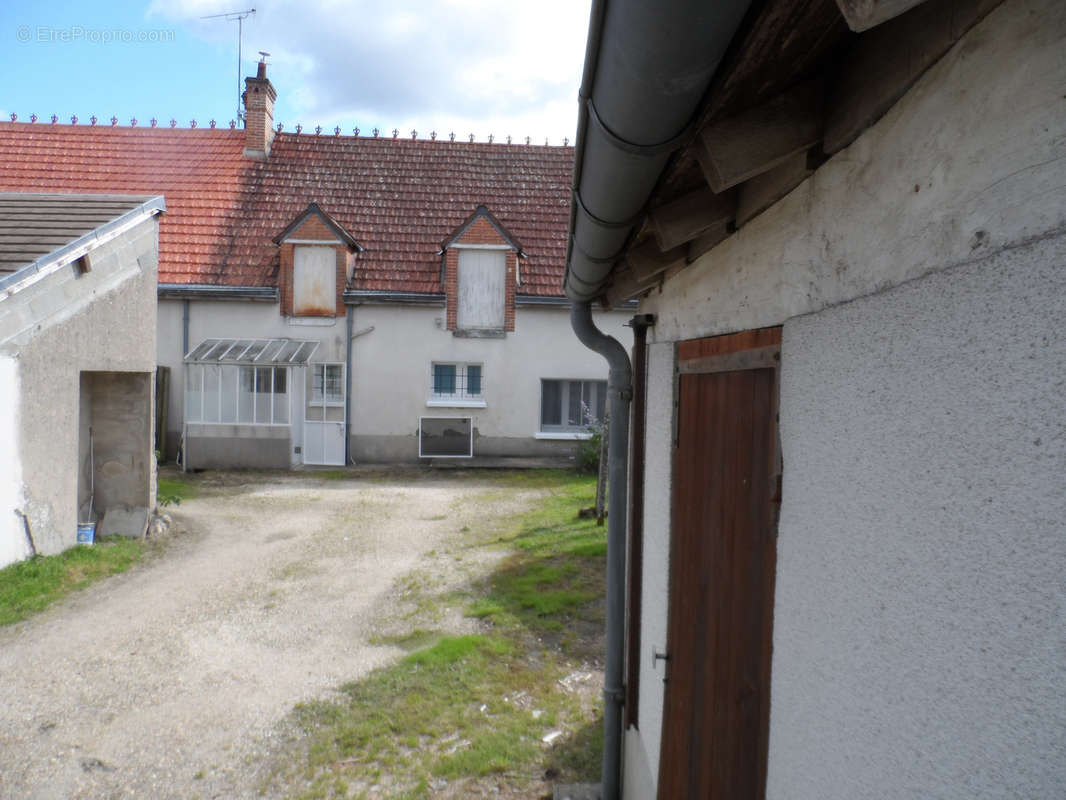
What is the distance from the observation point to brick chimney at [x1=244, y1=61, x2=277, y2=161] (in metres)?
19.7

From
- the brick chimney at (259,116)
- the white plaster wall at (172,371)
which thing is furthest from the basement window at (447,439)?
the brick chimney at (259,116)

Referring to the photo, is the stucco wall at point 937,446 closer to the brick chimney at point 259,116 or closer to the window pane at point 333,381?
the window pane at point 333,381

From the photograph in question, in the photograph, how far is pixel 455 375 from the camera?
18.4m

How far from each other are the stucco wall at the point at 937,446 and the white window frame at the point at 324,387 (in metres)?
16.7

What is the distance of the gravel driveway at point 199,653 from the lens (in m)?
4.93

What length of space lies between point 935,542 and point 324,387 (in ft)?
57.4

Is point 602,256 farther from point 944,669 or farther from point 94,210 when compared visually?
point 94,210

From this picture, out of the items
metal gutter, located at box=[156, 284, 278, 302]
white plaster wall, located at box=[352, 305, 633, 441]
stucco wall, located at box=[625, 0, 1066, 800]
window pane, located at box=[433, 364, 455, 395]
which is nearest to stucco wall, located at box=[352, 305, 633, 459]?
white plaster wall, located at box=[352, 305, 633, 441]

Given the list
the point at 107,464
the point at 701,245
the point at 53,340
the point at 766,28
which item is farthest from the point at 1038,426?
the point at 107,464

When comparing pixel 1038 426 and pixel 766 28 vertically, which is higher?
pixel 766 28

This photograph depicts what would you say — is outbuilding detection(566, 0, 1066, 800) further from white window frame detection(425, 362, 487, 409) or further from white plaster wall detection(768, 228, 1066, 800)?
white window frame detection(425, 362, 487, 409)

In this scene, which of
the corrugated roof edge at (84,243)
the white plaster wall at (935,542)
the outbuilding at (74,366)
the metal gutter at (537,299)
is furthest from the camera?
the metal gutter at (537,299)

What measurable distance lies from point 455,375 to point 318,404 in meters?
3.25

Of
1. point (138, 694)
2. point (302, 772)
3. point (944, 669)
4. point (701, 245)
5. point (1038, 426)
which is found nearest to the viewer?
point (1038, 426)
